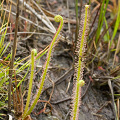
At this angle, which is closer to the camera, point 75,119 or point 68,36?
point 75,119

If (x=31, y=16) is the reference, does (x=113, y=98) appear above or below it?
below

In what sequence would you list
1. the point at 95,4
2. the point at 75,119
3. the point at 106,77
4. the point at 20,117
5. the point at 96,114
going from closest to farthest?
the point at 75,119
the point at 20,117
the point at 96,114
the point at 106,77
the point at 95,4

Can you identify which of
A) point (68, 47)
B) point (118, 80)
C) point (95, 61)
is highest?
point (68, 47)

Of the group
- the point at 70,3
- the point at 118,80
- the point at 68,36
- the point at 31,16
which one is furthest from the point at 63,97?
the point at 70,3

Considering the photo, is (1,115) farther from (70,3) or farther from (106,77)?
(70,3)

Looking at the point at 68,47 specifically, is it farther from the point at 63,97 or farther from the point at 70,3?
the point at 70,3

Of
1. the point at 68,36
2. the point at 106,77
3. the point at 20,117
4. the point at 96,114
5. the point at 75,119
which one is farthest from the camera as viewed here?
the point at 68,36

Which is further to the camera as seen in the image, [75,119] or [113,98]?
[113,98]

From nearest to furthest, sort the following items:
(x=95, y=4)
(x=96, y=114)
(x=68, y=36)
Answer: (x=96, y=114)
(x=68, y=36)
(x=95, y=4)

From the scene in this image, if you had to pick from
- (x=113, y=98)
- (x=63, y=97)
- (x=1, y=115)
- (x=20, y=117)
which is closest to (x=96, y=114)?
(x=113, y=98)
